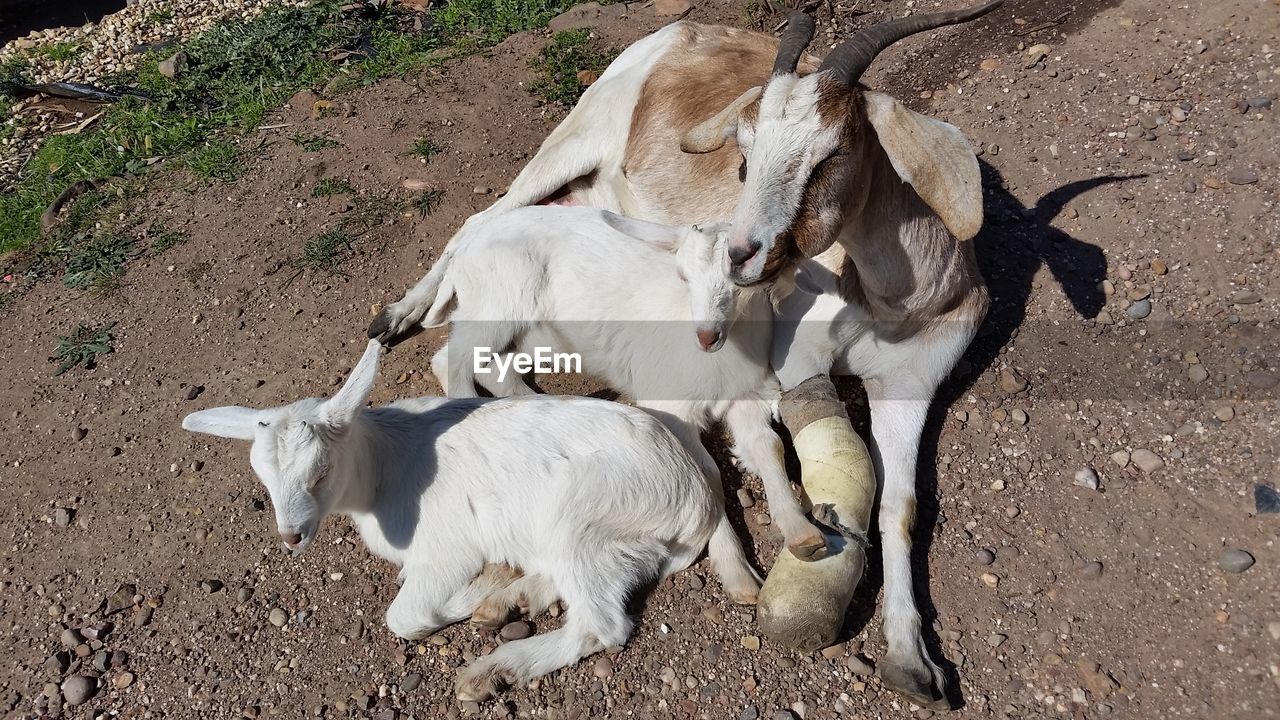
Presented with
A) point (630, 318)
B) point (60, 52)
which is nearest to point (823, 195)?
point (630, 318)

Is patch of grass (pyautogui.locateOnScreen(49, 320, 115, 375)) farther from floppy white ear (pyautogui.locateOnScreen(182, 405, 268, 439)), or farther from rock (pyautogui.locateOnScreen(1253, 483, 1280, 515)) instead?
rock (pyautogui.locateOnScreen(1253, 483, 1280, 515))

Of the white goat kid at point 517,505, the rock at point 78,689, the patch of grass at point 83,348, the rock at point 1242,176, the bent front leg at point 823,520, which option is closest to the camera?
the bent front leg at point 823,520

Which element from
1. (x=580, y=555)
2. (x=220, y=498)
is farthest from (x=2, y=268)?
(x=580, y=555)

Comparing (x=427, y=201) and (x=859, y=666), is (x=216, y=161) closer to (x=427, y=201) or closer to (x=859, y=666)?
(x=427, y=201)

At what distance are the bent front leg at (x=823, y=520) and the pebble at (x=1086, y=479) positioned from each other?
0.90 metres

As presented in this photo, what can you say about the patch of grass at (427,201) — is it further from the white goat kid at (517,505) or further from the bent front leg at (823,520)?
the bent front leg at (823,520)

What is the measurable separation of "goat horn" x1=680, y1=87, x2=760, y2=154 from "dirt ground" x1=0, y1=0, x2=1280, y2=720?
1433 mm

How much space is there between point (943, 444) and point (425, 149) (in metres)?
3.64

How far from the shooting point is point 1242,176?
4473 millimetres

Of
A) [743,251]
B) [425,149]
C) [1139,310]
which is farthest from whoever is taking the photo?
[425,149]

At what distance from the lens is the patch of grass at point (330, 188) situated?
5336mm

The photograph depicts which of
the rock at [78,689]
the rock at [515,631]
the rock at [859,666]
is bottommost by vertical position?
the rock at [78,689]

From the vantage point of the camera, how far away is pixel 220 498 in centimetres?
390

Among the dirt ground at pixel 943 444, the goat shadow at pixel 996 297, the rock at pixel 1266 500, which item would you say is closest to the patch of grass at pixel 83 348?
the dirt ground at pixel 943 444
